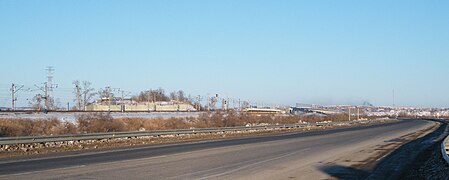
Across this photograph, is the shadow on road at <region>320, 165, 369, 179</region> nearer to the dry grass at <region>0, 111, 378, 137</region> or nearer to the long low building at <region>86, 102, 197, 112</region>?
the dry grass at <region>0, 111, 378, 137</region>

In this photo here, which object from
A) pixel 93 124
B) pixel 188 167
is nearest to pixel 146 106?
pixel 93 124

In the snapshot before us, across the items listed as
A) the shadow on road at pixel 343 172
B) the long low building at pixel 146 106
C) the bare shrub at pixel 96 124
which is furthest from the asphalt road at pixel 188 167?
the long low building at pixel 146 106

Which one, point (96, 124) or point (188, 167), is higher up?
point (96, 124)

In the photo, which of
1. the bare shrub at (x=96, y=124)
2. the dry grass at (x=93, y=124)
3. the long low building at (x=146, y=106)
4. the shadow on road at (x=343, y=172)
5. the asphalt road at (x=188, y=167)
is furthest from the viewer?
the long low building at (x=146, y=106)

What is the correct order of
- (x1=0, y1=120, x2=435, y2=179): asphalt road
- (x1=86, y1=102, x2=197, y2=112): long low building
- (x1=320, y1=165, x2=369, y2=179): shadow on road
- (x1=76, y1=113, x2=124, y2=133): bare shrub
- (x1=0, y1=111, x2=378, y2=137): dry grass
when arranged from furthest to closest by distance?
(x1=86, y1=102, x2=197, y2=112): long low building, (x1=76, y1=113, x2=124, y2=133): bare shrub, (x1=0, y1=111, x2=378, y2=137): dry grass, (x1=320, y1=165, x2=369, y2=179): shadow on road, (x1=0, y1=120, x2=435, y2=179): asphalt road

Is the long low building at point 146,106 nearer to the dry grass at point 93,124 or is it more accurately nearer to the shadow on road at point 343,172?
the dry grass at point 93,124

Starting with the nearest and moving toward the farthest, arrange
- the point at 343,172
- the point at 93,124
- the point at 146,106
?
the point at 343,172, the point at 93,124, the point at 146,106

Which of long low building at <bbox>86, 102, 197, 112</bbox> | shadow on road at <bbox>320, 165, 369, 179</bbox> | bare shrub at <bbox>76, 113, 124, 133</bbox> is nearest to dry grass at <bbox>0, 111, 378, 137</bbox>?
bare shrub at <bbox>76, 113, 124, 133</bbox>

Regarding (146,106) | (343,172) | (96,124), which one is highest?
(146,106)

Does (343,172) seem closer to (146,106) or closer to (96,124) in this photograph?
(96,124)

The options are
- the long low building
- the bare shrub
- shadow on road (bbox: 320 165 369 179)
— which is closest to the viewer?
shadow on road (bbox: 320 165 369 179)

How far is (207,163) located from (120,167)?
10.8ft

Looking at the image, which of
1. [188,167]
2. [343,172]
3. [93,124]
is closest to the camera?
[343,172]

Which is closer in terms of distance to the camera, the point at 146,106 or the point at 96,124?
the point at 96,124
